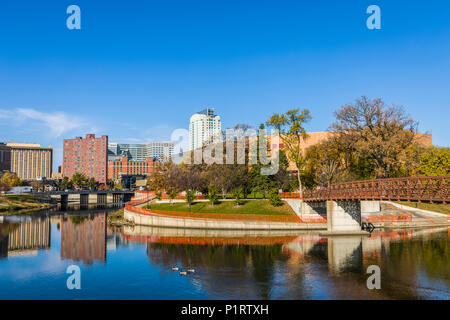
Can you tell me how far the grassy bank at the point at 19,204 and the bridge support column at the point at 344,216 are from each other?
91.8m

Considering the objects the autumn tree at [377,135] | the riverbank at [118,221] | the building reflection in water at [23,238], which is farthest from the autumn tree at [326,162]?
the building reflection in water at [23,238]

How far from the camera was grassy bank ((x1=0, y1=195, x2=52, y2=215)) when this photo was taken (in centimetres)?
11326

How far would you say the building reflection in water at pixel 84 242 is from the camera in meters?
46.2

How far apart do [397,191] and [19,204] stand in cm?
12012


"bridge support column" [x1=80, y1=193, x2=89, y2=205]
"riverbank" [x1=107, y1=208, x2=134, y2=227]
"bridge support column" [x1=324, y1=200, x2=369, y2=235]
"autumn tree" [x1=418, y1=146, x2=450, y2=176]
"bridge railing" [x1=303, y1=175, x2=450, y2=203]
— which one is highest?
"autumn tree" [x1=418, y1=146, x2=450, y2=176]

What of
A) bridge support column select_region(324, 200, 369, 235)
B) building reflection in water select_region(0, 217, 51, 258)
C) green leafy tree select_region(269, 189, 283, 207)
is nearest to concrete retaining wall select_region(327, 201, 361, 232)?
bridge support column select_region(324, 200, 369, 235)

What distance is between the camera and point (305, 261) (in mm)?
41094

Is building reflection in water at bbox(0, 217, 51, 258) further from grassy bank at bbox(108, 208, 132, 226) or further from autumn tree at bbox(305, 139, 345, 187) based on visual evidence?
autumn tree at bbox(305, 139, 345, 187)

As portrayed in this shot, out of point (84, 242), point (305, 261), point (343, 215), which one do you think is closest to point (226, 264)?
point (305, 261)

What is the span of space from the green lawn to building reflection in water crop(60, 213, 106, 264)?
15466 millimetres

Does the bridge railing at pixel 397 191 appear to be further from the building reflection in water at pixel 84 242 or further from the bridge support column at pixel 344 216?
the building reflection in water at pixel 84 242

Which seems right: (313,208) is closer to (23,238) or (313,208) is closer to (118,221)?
(118,221)
